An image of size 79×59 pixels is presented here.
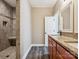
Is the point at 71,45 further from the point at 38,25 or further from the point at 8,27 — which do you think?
the point at 38,25

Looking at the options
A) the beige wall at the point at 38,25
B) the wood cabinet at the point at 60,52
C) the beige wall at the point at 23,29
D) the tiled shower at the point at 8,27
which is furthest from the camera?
the beige wall at the point at 38,25

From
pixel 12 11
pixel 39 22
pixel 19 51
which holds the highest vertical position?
pixel 12 11

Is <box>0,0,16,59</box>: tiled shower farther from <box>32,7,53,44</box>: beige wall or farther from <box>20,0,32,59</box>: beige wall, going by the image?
<box>20,0,32,59</box>: beige wall

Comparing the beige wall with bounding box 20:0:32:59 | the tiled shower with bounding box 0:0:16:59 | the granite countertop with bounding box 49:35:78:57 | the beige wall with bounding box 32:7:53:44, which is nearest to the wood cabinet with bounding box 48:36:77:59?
the granite countertop with bounding box 49:35:78:57

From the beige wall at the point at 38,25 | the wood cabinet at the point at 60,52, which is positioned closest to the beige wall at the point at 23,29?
the wood cabinet at the point at 60,52

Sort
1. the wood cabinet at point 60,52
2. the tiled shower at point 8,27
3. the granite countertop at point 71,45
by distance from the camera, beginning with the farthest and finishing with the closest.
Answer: the tiled shower at point 8,27 → the wood cabinet at point 60,52 → the granite countertop at point 71,45

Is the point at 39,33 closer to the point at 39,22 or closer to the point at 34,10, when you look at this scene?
the point at 39,22

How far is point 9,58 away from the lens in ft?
13.5

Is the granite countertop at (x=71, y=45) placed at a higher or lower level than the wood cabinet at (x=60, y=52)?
higher

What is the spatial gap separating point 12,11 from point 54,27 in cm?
306

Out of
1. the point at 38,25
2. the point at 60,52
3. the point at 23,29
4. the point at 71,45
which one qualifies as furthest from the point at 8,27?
the point at 71,45

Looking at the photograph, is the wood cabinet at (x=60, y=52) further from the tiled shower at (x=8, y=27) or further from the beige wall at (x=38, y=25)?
the beige wall at (x=38, y=25)

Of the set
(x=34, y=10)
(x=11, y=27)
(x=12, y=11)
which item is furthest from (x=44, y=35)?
(x=12, y=11)

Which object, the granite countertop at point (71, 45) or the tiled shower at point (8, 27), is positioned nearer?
the granite countertop at point (71, 45)
